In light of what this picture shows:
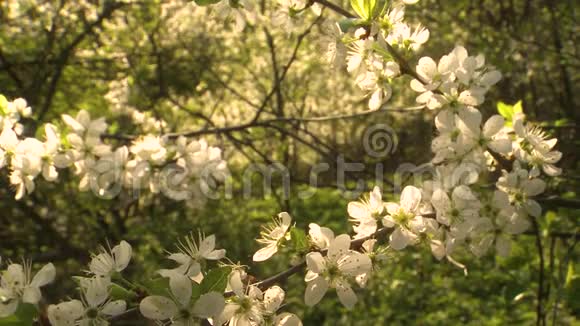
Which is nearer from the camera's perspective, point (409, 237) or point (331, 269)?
point (331, 269)

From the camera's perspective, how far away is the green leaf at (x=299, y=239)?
1345 mm

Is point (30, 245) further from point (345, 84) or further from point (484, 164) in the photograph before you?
point (345, 84)

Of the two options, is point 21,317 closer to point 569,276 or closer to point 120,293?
point 120,293

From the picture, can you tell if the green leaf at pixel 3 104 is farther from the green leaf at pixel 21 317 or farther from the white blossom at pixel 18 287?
the green leaf at pixel 21 317

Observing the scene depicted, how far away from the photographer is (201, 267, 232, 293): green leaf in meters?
1.08

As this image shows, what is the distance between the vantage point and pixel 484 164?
1.83 meters

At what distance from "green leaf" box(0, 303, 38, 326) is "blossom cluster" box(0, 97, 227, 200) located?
1017 millimetres

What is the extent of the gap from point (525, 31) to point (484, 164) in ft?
11.3

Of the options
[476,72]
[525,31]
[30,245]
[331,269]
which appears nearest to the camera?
[331,269]

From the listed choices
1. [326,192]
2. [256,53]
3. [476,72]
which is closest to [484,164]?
[476,72]

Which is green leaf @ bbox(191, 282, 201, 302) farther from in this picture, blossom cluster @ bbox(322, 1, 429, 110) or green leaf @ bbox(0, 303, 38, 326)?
blossom cluster @ bbox(322, 1, 429, 110)

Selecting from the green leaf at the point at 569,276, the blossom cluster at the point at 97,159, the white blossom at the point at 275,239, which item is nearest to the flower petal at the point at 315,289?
the white blossom at the point at 275,239

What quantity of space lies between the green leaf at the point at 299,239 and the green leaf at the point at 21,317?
547 mm

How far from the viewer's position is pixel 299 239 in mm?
1360
